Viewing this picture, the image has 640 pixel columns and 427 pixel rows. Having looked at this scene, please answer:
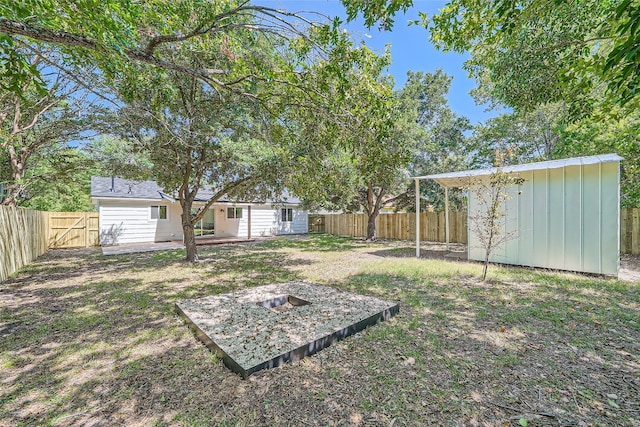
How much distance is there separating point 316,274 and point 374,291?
198cm

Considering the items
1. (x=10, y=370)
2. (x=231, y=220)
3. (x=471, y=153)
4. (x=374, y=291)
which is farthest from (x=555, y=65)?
(x=231, y=220)

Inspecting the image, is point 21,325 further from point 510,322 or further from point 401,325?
point 510,322

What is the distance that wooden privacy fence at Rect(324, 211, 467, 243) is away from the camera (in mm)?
13148

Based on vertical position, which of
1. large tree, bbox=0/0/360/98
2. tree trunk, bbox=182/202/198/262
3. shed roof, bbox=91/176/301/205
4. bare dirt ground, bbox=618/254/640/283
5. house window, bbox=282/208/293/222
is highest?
large tree, bbox=0/0/360/98

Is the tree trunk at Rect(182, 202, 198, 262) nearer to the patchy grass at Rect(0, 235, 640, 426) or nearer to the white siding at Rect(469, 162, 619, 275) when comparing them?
the patchy grass at Rect(0, 235, 640, 426)

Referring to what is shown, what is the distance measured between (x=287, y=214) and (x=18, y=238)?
1323cm

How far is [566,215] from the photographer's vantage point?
672cm

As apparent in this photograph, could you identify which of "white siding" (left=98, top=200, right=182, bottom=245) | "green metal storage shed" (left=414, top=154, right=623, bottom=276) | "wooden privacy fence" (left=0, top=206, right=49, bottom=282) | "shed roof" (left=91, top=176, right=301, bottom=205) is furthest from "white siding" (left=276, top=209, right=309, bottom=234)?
"green metal storage shed" (left=414, top=154, right=623, bottom=276)

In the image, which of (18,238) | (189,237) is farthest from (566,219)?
(18,238)

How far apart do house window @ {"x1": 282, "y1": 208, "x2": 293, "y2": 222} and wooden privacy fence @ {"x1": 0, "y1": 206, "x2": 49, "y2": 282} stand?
39.0 feet

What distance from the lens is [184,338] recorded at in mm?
3490

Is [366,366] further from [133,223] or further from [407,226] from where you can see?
[133,223]

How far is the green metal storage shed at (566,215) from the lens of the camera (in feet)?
20.2

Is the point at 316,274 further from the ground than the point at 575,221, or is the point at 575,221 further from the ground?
the point at 575,221
